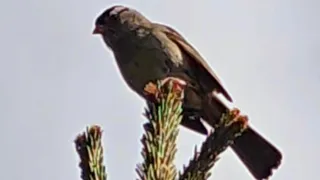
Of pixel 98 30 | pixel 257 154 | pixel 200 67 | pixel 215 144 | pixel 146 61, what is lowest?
A: pixel 215 144

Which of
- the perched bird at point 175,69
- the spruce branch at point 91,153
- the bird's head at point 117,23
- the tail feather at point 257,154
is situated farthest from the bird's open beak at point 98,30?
the spruce branch at point 91,153

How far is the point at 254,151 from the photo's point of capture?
147 inches

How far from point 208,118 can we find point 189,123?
0.25 metres

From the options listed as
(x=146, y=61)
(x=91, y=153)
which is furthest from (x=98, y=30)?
(x=91, y=153)

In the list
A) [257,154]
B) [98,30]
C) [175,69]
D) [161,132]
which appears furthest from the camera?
[98,30]

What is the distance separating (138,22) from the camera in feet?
15.4

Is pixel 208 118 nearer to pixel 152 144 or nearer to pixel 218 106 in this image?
pixel 218 106

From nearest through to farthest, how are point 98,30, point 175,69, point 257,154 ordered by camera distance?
point 257,154, point 175,69, point 98,30

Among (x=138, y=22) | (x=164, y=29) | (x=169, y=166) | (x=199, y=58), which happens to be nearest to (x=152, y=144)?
(x=169, y=166)

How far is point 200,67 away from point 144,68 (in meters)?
0.33

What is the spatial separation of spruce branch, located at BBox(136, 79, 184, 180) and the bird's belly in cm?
199

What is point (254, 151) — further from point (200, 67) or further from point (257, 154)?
point (200, 67)

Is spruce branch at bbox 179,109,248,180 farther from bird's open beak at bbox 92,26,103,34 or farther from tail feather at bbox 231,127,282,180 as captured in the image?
bird's open beak at bbox 92,26,103,34

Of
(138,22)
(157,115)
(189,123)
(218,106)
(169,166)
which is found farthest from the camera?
(138,22)
